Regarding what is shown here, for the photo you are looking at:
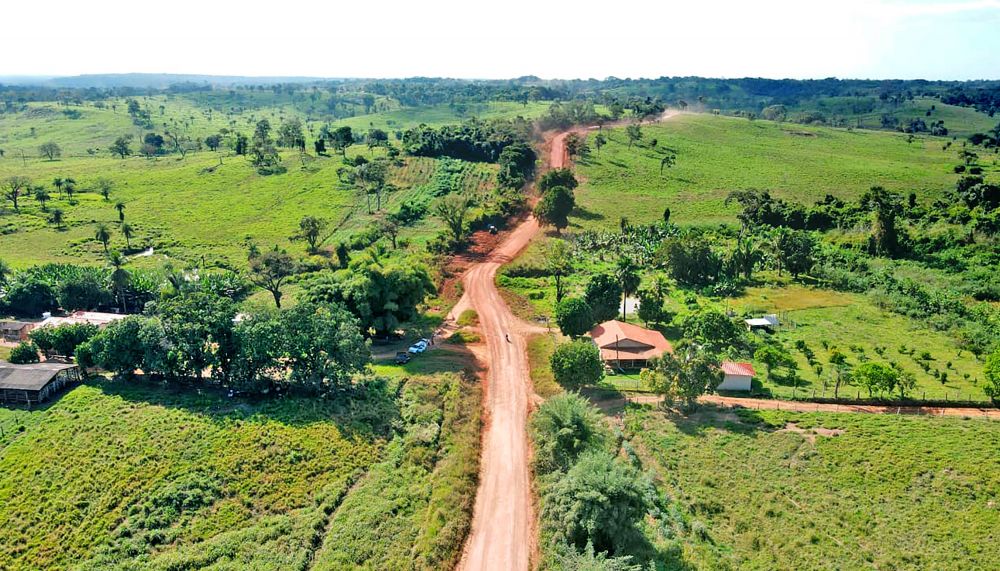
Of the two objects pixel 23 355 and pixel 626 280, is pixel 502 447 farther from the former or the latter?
pixel 23 355

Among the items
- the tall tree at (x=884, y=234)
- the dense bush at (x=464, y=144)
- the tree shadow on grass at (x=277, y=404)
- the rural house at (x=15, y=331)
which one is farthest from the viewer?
the dense bush at (x=464, y=144)

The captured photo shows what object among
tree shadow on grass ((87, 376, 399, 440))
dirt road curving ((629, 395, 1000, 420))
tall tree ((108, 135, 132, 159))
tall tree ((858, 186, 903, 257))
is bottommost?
dirt road curving ((629, 395, 1000, 420))

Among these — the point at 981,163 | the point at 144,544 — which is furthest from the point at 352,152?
the point at 981,163

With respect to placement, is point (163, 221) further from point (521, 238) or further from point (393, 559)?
point (393, 559)

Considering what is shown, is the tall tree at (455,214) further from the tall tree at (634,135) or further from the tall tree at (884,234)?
the tall tree at (634,135)

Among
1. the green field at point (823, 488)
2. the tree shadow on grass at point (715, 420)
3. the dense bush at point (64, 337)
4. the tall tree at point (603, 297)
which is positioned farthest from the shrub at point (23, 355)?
the tree shadow on grass at point (715, 420)

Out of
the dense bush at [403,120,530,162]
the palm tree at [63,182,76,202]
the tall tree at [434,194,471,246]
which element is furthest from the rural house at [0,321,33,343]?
the dense bush at [403,120,530,162]

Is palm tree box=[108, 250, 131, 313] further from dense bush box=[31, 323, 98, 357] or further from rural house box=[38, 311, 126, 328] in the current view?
dense bush box=[31, 323, 98, 357]
